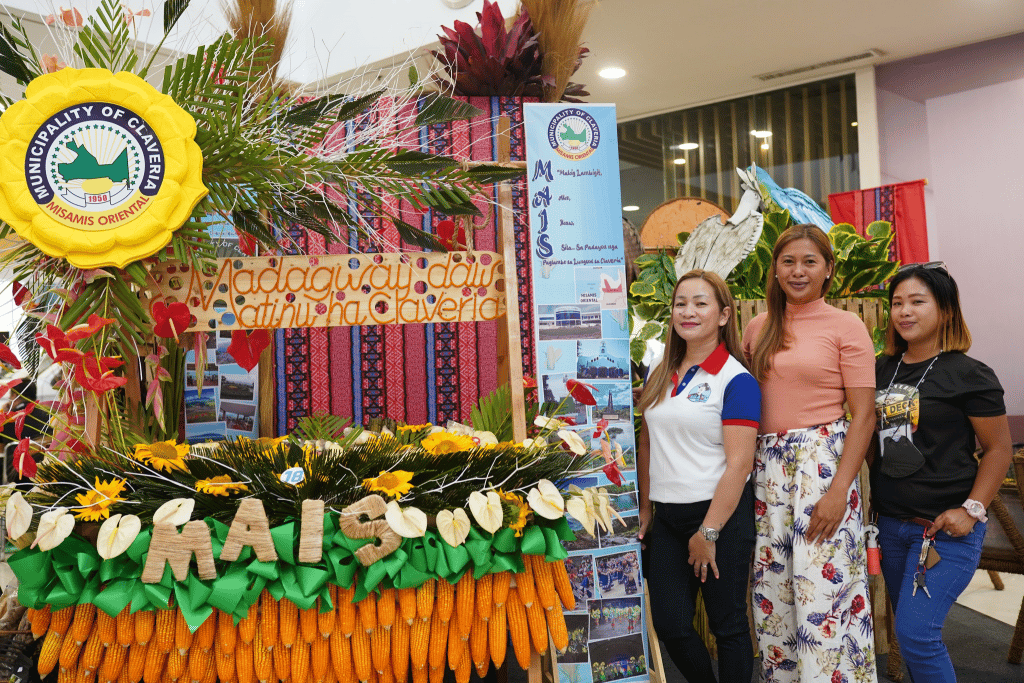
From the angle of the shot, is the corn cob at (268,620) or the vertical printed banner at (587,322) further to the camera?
the vertical printed banner at (587,322)

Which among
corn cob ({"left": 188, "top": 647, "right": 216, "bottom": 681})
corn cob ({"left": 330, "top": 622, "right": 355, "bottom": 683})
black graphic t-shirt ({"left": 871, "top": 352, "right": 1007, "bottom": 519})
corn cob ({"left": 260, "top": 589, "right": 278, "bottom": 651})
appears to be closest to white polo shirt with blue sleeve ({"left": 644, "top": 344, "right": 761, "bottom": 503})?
black graphic t-shirt ({"left": 871, "top": 352, "right": 1007, "bottom": 519})

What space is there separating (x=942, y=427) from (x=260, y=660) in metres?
1.85

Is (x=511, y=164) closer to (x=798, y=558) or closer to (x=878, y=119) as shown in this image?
(x=798, y=558)

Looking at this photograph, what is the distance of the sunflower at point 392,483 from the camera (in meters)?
1.43

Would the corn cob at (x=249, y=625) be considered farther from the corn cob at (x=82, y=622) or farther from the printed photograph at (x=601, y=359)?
the printed photograph at (x=601, y=359)

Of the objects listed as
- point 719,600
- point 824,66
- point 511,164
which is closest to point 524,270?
point 511,164

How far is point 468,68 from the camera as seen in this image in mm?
2561

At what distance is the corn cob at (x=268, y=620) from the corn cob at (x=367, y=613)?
0.51 ft

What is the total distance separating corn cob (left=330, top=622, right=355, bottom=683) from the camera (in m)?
1.42

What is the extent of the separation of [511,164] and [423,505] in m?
0.85

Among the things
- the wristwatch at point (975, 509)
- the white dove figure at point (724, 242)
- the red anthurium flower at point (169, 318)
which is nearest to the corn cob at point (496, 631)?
the red anthurium flower at point (169, 318)

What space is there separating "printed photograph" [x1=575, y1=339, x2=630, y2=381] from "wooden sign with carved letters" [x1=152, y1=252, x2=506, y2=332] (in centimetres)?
53

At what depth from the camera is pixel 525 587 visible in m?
1.51

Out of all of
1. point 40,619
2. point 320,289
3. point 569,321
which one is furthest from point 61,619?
point 569,321
